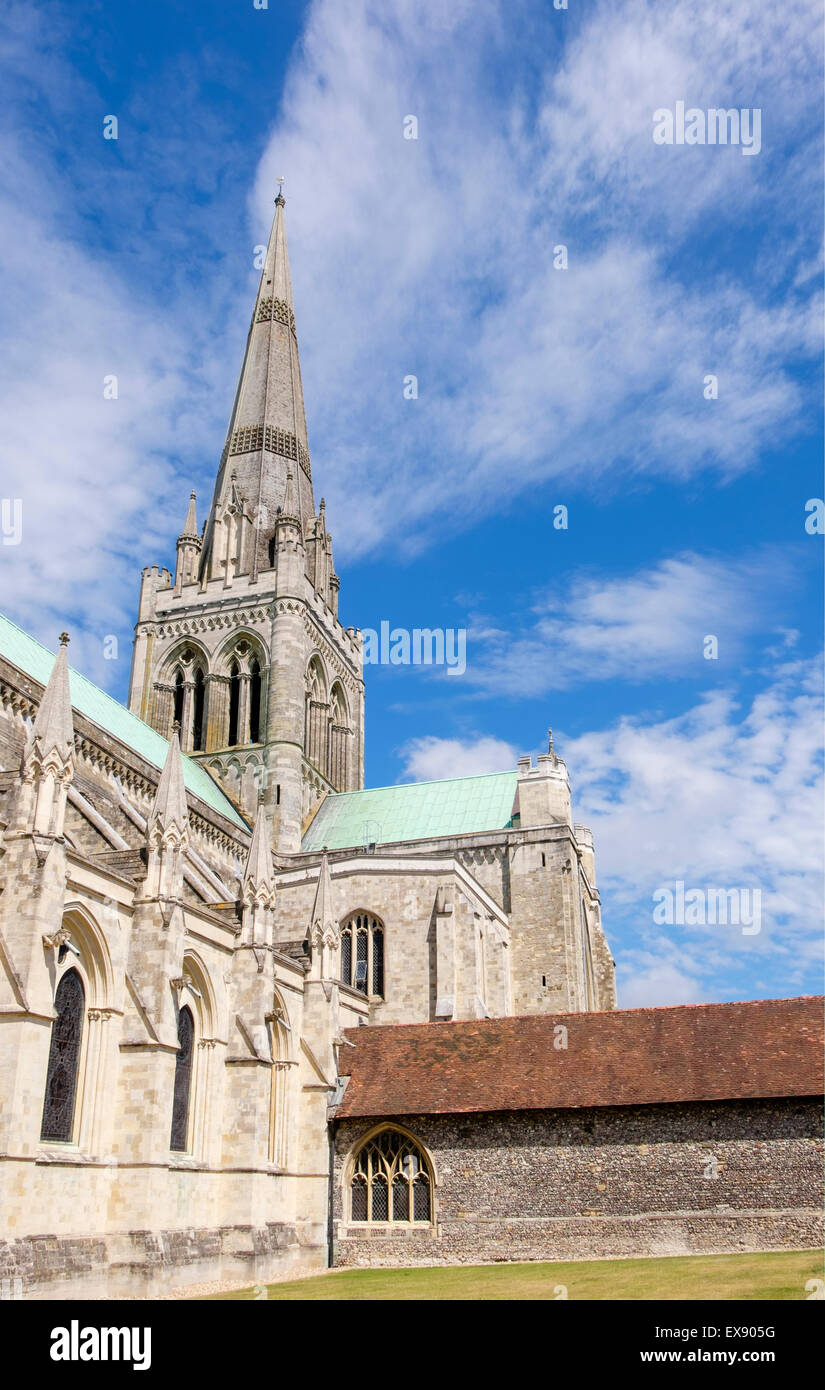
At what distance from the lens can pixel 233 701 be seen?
48.4m

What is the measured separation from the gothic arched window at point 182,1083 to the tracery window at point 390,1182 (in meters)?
4.82

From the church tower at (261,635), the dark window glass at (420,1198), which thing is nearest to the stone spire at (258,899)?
the dark window glass at (420,1198)

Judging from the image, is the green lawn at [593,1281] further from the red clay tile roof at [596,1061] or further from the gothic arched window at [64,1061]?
the gothic arched window at [64,1061]

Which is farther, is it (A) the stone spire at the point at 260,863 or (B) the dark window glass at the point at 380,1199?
(A) the stone spire at the point at 260,863

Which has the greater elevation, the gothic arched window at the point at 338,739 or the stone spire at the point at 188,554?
the stone spire at the point at 188,554

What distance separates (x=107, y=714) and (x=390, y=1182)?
61.6 feet

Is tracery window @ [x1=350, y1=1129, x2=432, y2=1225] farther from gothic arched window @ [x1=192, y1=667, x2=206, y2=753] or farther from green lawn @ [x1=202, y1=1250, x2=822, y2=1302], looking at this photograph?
gothic arched window @ [x1=192, y1=667, x2=206, y2=753]

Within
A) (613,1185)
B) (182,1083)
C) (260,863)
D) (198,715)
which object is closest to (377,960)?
(260,863)

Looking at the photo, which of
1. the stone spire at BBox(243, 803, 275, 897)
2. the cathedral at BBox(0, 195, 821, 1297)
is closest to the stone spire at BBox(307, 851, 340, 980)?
the cathedral at BBox(0, 195, 821, 1297)

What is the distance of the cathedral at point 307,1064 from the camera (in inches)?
727

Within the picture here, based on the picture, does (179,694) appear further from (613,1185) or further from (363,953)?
(613,1185)

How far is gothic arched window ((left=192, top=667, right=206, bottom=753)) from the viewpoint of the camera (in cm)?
4781

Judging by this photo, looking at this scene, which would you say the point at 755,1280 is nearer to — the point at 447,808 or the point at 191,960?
the point at 191,960

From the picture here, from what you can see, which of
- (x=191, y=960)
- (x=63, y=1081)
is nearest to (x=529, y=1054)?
(x=191, y=960)
